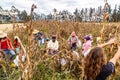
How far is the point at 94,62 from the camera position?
3.86 meters

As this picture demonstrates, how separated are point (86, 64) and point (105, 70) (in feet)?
0.93

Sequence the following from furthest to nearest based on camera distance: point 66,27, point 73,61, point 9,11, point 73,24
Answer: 1. point 66,27
2. point 73,24
3. point 73,61
4. point 9,11

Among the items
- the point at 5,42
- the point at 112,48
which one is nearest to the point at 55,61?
the point at 112,48

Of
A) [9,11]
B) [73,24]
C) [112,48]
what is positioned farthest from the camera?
[73,24]

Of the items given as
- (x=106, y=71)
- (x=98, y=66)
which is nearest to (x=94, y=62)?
(x=98, y=66)

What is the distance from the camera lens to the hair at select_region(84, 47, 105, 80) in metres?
3.82

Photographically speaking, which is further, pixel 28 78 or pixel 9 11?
pixel 9 11

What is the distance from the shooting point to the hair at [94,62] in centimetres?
382

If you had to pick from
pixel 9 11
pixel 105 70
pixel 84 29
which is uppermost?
pixel 9 11

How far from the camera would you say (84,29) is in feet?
57.5

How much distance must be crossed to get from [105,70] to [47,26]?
15.4 meters

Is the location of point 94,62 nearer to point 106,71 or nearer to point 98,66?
point 98,66

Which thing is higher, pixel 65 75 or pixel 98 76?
pixel 98 76

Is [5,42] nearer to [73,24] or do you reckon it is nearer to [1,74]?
[1,74]
